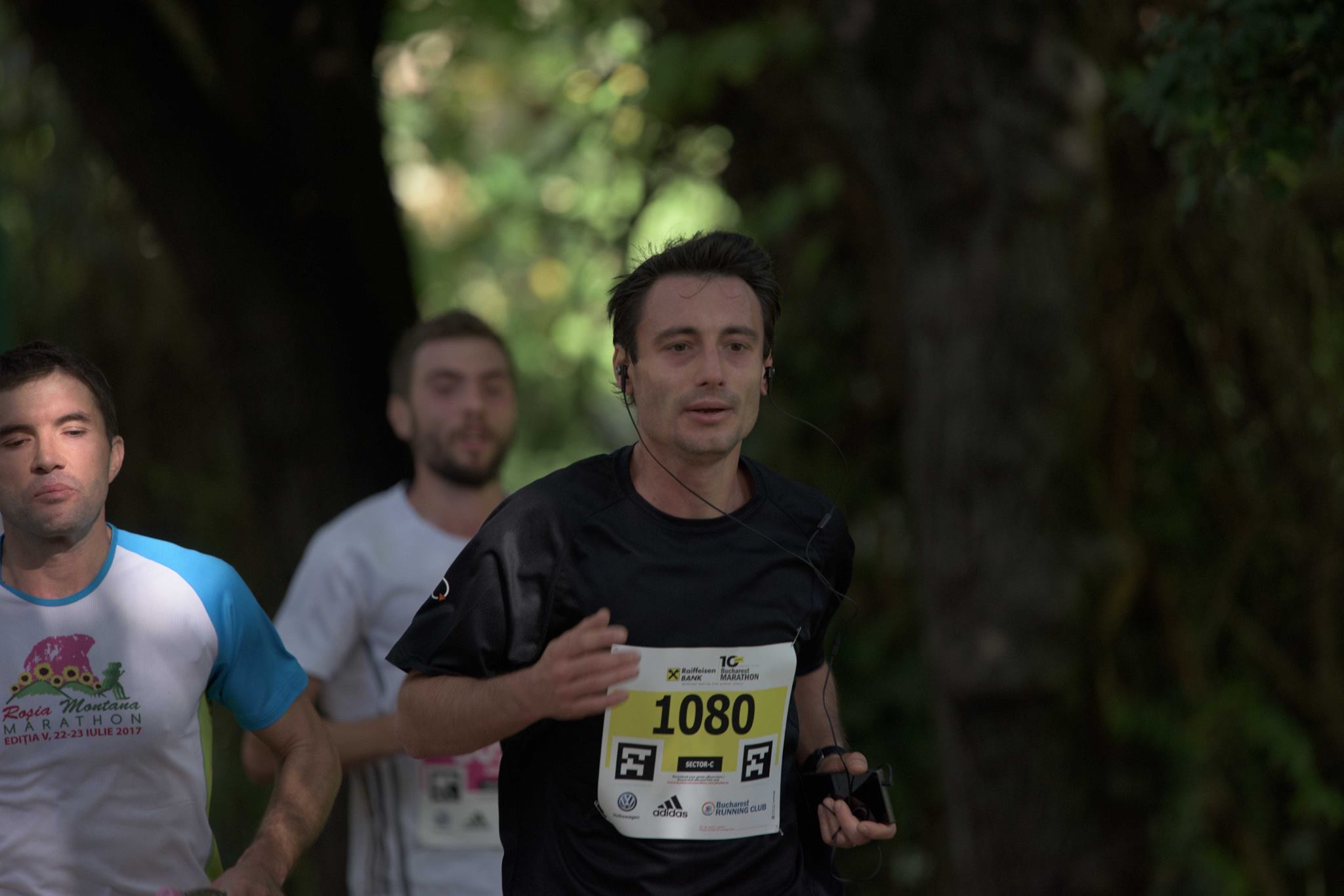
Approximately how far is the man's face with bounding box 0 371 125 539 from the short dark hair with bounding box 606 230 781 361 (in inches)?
36.2

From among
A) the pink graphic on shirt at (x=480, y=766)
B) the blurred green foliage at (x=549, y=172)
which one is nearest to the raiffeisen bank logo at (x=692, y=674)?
the pink graphic on shirt at (x=480, y=766)

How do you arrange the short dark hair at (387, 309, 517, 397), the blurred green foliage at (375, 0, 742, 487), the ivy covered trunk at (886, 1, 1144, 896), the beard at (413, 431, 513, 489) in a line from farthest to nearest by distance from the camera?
1. the blurred green foliage at (375, 0, 742, 487)
2. the ivy covered trunk at (886, 1, 1144, 896)
3. the short dark hair at (387, 309, 517, 397)
4. the beard at (413, 431, 513, 489)

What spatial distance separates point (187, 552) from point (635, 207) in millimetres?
6091

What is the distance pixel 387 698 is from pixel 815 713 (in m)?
1.29

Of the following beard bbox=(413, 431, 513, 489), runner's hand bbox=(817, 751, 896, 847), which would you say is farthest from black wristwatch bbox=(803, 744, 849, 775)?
beard bbox=(413, 431, 513, 489)

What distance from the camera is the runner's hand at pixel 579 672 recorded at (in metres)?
2.25

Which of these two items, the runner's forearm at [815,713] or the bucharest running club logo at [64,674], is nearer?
the bucharest running club logo at [64,674]

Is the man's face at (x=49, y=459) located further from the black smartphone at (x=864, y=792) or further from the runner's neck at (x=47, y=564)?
the black smartphone at (x=864, y=792)

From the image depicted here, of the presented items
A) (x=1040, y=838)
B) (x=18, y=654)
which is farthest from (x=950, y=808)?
(x=18, y=654)

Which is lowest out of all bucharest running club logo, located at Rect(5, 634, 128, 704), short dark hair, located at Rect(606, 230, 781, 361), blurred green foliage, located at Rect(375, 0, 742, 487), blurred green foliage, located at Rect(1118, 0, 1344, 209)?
bucharest running club logo, located at Rect(5, 634, 128, 704)

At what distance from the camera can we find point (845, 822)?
2.56m

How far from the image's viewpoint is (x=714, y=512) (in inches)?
104

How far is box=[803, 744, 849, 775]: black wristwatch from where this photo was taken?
2707 millimetres

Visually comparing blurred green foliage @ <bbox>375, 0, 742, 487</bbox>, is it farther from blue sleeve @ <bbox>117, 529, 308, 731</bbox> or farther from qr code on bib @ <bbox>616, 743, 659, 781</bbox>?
qr code on bib @ <bbox>616, 743, 659, 781</bbox>
